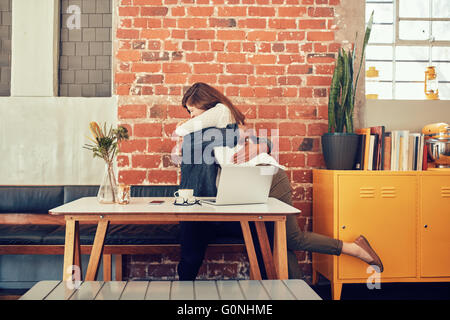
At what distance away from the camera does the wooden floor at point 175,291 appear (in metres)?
1.24

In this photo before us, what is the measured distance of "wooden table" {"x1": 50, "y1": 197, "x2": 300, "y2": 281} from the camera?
170 cm

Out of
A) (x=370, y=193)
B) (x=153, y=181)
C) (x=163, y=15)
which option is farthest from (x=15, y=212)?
(x=370, y=193)

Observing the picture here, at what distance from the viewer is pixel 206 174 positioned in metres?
2.16

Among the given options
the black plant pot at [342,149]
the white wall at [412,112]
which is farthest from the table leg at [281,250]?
the white wall at [412,112]

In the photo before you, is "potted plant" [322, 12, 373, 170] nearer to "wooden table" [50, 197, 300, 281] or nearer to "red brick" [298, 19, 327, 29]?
"red brick" [298, 19, 327, 29]

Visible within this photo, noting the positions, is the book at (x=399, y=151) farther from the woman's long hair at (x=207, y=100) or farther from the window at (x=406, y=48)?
the woman's long hair at (x=207, y=100)

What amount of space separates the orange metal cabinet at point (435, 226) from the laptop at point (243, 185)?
136cm

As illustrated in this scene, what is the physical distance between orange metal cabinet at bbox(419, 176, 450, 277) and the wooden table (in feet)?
4.15

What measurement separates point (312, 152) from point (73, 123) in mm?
1922

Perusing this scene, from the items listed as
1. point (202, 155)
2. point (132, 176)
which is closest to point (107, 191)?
point (202, 155)

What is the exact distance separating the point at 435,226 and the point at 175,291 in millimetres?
2071

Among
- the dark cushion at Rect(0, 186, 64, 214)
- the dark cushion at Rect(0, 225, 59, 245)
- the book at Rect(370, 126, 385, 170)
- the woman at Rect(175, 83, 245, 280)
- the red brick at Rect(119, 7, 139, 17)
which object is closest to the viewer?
the woman at Rect(175, 83, 245, 280)

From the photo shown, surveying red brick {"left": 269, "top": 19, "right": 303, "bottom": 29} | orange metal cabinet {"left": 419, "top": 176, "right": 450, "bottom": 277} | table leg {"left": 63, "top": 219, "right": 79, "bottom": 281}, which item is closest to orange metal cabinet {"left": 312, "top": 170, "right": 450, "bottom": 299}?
orange metal cabinet {"left": 419, "top": 176, "right": 450, "bottom": 277}

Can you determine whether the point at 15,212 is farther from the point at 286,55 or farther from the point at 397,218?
the point at 397,218
